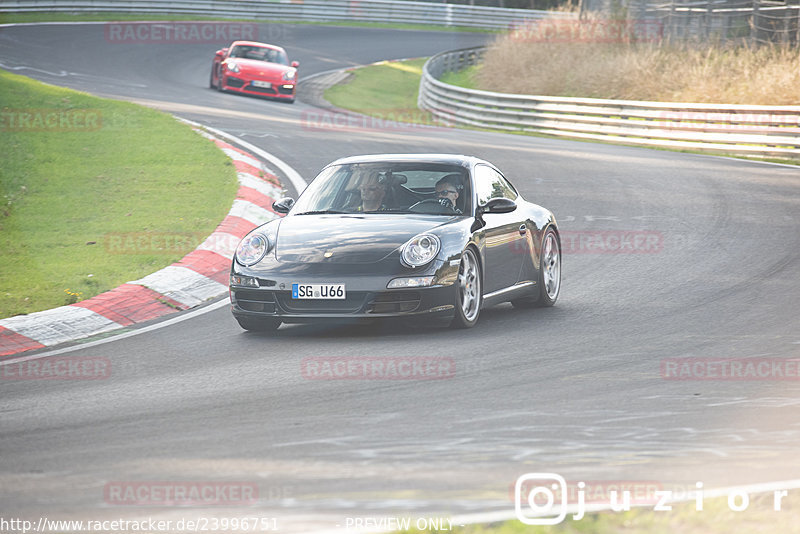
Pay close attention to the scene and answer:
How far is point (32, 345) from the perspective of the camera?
27.6ft

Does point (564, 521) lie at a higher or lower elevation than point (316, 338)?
higher

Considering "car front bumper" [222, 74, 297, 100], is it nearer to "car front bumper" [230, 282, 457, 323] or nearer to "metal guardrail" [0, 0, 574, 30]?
"metal guardrail" [0, 0, 574, 30]

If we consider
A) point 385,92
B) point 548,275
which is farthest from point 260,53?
point 548,275

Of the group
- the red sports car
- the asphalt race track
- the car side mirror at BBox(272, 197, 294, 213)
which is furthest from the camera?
the red sports car

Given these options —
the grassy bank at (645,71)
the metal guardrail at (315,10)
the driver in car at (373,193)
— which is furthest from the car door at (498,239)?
the metal guardrail at (315,10)

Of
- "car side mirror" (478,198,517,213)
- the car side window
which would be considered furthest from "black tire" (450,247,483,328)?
the car side window

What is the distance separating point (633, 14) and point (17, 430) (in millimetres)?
32291

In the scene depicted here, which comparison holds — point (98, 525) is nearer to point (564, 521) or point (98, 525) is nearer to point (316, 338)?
point (564, 521)

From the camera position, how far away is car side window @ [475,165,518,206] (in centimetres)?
952

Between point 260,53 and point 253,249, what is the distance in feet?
76.6

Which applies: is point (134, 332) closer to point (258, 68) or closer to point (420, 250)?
point (420, 250)

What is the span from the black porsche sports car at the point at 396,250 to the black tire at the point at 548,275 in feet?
0.04

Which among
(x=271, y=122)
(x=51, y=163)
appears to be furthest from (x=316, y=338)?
(x=271, y=122)

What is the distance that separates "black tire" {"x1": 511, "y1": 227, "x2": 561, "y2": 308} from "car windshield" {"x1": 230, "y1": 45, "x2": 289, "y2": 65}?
21.6 meters
